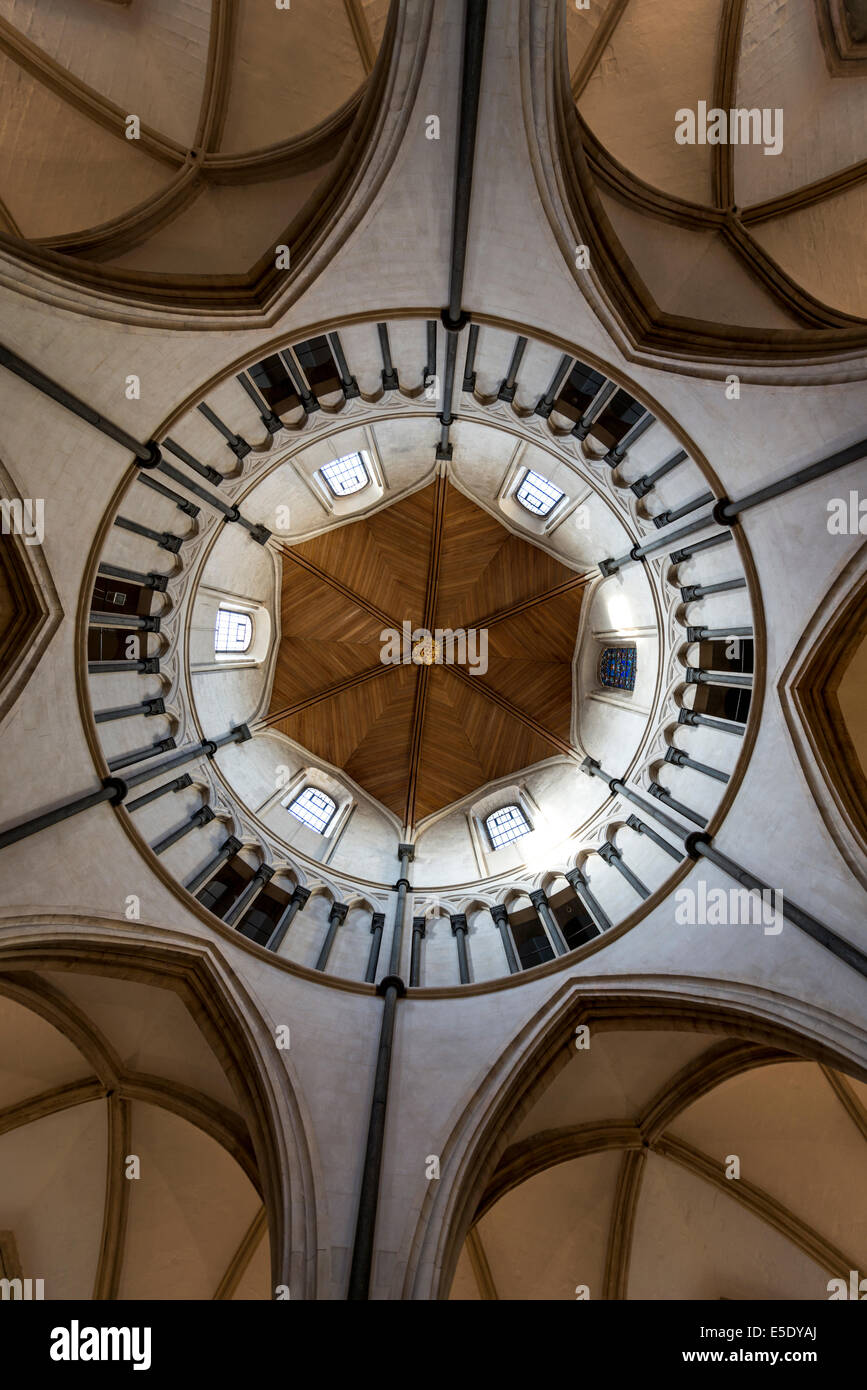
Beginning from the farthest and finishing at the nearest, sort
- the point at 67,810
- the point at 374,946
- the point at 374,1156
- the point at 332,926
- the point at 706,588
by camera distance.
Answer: the point at 332,926 < the point at 374,946 < the point at 706,588 < the point at 67,810 < the point at 374,1156

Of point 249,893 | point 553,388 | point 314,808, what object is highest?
point 553,388

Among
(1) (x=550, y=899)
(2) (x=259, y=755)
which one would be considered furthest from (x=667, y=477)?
(2) (x=259, y=755)

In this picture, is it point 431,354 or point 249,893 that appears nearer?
point 431,354

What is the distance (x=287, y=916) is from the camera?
13000mm

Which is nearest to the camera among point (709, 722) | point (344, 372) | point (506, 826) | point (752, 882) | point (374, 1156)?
point (374, 1156)

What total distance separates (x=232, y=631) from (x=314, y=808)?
4.01 meters

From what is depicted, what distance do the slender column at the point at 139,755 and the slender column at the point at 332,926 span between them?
→ 362 centimetres

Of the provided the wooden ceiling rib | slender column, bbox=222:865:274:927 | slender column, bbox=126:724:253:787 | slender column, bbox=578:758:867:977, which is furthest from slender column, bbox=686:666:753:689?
A: slender column, bbox=126:724:253:787

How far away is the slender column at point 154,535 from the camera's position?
11461mm

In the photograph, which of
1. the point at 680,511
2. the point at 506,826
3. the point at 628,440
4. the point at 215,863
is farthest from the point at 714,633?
the point at 215,863

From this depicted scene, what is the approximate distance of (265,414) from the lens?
11930mm

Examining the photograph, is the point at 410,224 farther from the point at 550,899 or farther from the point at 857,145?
the point at 550,899

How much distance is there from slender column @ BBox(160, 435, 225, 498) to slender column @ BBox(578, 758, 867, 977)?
7.96 m

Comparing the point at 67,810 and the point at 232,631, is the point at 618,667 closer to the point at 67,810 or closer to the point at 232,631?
the point at 232,631
